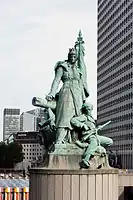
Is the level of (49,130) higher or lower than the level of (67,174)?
higher

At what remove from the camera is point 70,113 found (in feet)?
45.3

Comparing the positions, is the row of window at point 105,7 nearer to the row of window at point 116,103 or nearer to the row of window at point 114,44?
the row of window at point 114,44

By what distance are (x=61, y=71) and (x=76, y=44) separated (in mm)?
1593

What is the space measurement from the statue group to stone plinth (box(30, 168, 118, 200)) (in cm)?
65

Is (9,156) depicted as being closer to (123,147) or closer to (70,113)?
(123,147)

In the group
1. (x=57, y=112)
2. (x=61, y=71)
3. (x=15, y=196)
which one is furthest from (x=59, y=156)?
(x=15, y=196)

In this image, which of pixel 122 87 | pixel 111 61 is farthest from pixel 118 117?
pixel 111 61

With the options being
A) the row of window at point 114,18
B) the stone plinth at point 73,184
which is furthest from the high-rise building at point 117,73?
the stone plinth at point 73,184

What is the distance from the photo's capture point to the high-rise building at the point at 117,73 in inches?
3268

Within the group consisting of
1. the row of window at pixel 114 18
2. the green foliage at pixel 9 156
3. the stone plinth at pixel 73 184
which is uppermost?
the row of window at pixel 114 18

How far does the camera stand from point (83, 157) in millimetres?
12945

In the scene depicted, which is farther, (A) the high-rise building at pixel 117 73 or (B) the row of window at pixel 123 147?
(A) the high-rise building at pixel 117 73

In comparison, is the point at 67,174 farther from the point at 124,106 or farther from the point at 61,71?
the point at 124,106

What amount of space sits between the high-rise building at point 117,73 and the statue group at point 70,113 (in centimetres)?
6336
